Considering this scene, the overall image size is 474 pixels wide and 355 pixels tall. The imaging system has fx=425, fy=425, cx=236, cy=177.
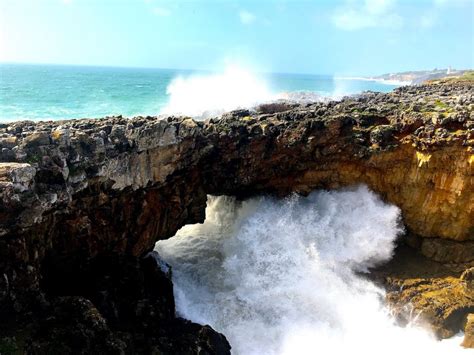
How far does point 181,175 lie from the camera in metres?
19.9

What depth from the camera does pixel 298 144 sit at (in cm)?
2098

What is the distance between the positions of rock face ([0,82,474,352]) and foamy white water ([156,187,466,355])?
120 cm

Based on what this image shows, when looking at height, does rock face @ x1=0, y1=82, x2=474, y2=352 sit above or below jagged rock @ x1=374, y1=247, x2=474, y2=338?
above

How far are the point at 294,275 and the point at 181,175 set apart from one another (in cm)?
722

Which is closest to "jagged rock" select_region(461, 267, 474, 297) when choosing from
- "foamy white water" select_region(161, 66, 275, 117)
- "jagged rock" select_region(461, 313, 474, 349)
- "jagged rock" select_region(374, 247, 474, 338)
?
"jagged rock" select_region(374, 247, 474, 338)

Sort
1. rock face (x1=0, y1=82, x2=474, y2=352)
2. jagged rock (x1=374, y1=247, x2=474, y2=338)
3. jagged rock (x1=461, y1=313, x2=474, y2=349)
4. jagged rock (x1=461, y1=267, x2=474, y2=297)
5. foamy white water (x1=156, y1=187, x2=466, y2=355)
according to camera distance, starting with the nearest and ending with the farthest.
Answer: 1. rock face (x1=0, y1=82, x2=474, y2=352)
2. jagged rock (x1=461, y1=313, x2=474, y2=349)
3. foamy white water (x1=156, y1=187, x2=466, y2=355)
4. jagged rock (x1=374, y1=247, x2=474, y2=338)
5. jagged rock (x1=461, y1=267, x2=474, y2=297)

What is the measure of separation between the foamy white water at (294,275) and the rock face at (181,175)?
1.20 metres

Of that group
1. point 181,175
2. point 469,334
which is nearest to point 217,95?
point 181,175

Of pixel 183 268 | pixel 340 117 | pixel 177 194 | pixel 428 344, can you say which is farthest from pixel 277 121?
pixel 428 344

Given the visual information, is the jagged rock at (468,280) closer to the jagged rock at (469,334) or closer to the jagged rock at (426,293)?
the jagged rock at (426,293)

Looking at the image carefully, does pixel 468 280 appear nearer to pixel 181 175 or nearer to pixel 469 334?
pixel 469 334

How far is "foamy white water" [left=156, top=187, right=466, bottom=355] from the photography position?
1767cm

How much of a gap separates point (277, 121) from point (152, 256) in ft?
29.9

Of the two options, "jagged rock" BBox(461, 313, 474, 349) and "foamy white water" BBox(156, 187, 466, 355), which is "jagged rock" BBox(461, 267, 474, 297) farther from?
"foamy white water" BBox(156, 187, 466, 355)
